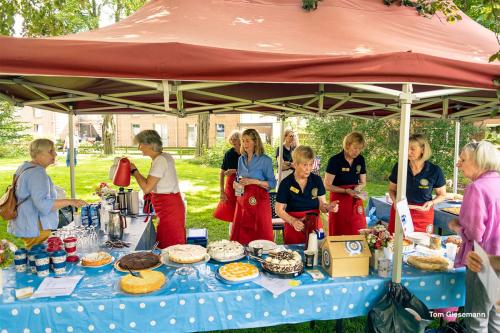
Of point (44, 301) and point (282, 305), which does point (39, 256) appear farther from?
point (282, 305)

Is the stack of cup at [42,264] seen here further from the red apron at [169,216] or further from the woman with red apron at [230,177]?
the woman with red apron at [230,177]

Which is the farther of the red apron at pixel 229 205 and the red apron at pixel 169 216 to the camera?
the red apron at pixel 229 205

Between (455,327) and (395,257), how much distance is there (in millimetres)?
820

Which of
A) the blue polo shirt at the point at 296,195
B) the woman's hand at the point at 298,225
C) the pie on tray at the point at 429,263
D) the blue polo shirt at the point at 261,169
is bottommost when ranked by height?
the pie on tray at the point at 429,263

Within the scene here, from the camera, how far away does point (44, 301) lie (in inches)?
73.0

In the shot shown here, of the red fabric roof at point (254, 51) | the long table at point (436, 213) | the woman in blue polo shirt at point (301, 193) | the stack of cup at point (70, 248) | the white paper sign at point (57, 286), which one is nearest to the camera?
the red fabric roof at point (254, 51)

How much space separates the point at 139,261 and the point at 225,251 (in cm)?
59

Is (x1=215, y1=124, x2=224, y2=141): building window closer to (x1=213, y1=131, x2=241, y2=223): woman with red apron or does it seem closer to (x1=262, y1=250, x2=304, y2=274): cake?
(x1=213, y1=131, x2=241, y2=223): woman with red apron

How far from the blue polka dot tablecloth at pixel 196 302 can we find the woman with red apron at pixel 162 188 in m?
1.07

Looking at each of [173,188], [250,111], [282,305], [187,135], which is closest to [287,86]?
[250,111]

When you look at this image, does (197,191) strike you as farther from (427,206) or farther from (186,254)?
(186,254)

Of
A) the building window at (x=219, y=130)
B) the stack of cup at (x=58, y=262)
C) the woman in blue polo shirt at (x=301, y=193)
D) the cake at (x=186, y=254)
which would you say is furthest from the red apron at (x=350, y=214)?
the building window at (x=219, y=130)

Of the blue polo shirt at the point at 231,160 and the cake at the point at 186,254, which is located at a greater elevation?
the blue polo shirt at the point at 231,160

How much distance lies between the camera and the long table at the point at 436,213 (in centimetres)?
453
